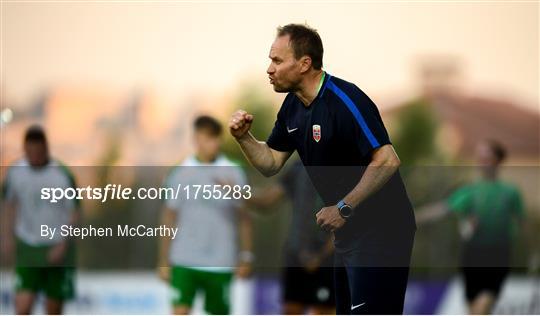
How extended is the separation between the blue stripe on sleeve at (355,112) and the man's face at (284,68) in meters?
0.21

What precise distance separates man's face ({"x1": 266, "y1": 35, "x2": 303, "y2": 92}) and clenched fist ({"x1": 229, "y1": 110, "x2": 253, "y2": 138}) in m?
0.41

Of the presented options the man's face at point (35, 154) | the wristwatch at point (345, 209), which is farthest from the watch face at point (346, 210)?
the man's face at point (35, 154)

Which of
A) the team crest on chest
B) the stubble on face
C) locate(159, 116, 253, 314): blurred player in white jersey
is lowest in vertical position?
locate(159, 116, 253, 314): blurred player in white jersey

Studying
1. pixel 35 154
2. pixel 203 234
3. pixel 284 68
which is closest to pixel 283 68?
pixel 284 68

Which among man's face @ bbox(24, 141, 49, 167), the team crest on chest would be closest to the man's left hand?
the team crest on chest

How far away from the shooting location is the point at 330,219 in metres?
5.95

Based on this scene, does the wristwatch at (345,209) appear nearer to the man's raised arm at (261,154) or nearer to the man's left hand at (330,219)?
the man's left hand at (330,219)

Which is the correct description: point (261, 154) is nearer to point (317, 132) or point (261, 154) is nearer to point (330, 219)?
point (317, 132)

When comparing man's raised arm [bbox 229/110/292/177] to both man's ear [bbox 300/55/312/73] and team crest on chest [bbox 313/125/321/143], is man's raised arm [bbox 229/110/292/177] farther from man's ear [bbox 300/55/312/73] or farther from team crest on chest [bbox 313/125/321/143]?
man's ear [bbox 300/55/312/73]

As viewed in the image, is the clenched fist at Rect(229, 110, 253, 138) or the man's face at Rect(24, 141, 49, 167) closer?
the clenched fist at Rect(229, 110, 253, 138)

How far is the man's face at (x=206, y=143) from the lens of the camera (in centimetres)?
942

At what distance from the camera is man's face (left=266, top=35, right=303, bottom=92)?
255 inches

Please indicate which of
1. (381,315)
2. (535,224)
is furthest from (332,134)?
(535,224)

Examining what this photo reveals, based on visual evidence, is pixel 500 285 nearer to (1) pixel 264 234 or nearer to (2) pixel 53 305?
(1) pixel 264 234
